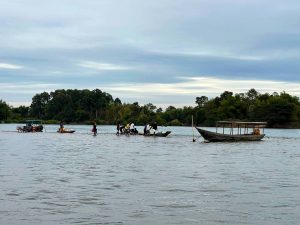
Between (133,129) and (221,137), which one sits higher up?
(133,129)

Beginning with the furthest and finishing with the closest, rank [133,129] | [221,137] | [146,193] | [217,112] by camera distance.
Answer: [217,112], [133,129], [221,137], [146,193]

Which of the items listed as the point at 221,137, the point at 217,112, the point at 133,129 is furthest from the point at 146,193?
the point at 217,112

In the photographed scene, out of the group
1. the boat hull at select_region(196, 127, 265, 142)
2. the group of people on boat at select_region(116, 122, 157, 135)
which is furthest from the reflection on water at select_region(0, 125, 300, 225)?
the group of people on boat at select_region(116, 122, 157, 135)

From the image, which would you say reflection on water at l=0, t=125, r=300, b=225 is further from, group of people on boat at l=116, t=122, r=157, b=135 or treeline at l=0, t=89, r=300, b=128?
treeline at l=0, t=89, r=300, b=128

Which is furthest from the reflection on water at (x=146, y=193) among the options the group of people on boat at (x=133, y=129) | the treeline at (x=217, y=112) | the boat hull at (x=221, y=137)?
the treeline at (x=217, y=112)

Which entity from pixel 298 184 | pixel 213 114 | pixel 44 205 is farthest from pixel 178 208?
pixel 213 114

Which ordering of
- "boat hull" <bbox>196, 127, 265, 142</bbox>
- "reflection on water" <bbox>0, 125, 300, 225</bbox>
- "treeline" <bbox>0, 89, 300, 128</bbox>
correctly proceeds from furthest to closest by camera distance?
"treeline" <bbox>0, 89, 300, 128</bbox>, "boat hull" <bbox>196, 127, 265, 142</bbox>, "reflection on water" <bbox>0, 125, 300, 225</bbox>

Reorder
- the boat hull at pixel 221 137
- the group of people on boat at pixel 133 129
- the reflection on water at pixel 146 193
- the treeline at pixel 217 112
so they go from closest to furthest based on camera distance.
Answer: the reflection on water at pixel 146 193
the boat hull at pixel 221 137
the group of people on boat at pixel 133 129
the treeline at pixel 217 112

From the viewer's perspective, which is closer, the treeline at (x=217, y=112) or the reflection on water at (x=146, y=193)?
the reflection on water at (x=146, y=193)

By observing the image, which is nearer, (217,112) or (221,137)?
(221,137)

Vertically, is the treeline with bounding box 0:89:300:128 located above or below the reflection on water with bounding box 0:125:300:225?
above

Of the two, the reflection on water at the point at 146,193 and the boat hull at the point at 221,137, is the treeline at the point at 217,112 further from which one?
the reflection on water at the point at 146,193

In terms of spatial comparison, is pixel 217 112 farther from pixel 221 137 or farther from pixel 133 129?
pixel 221 137

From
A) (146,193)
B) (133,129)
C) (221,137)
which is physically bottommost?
(146,193)
